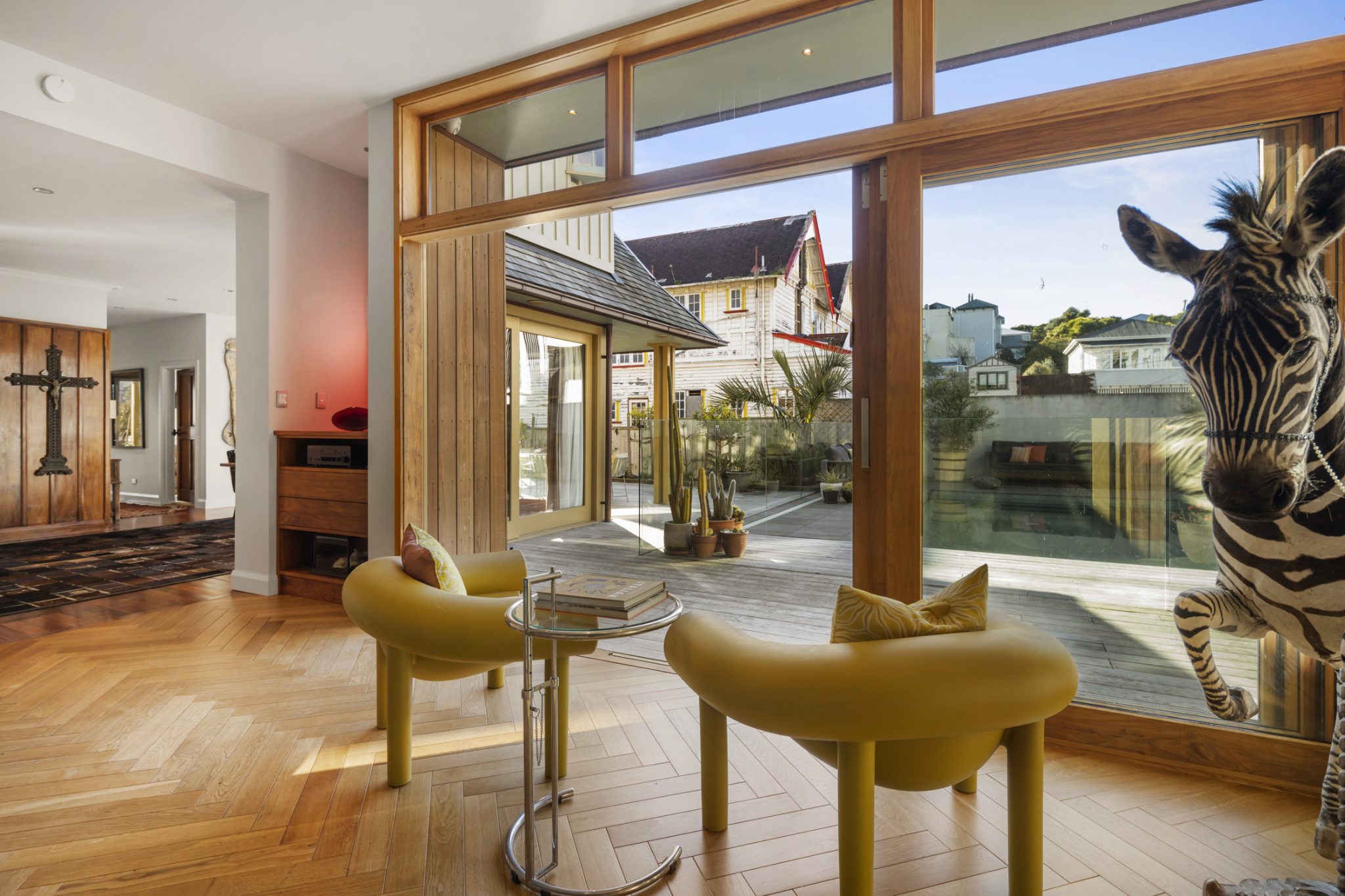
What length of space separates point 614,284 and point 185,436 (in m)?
6.78

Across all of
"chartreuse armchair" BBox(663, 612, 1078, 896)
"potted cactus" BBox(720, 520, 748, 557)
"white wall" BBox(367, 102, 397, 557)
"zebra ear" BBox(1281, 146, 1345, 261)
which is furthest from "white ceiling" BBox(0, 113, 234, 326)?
"zebra ear" BBox(1281, 146, 1345, 261)

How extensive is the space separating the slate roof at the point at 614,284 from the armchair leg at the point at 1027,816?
15.0 feet

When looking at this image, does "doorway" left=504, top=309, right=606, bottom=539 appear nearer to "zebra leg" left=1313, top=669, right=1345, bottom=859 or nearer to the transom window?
the transom window

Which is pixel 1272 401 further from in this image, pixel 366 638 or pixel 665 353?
pixel 665 353

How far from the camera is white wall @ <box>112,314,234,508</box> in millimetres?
8836

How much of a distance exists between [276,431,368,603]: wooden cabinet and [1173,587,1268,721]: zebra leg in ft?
12.4

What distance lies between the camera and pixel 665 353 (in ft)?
26.9

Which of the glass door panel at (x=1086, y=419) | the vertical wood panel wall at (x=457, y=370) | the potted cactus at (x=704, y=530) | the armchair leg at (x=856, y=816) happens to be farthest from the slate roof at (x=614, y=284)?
the armchair leg at (x=856, y=816)

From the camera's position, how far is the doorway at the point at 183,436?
9375 mm

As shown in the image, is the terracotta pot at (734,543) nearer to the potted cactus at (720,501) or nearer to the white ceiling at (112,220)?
the potted cactus at (720,501)

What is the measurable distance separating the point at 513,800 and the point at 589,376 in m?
6.05

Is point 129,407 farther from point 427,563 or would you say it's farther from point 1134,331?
point 1134,331

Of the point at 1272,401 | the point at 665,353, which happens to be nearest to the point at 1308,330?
the point at 1272,401

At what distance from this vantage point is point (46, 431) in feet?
23.6
